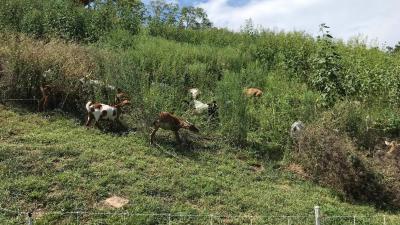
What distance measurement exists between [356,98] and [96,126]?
509 cm

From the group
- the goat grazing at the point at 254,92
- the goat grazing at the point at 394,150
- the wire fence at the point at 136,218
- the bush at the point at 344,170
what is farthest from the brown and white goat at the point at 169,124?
the goat grazing at the point at 394,150

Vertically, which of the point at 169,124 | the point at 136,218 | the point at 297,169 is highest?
the point at 169,124

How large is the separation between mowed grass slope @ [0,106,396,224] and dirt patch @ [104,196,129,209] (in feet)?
0.21

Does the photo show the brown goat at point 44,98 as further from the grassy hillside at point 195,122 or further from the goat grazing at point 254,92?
the goat grazing at point 254,92

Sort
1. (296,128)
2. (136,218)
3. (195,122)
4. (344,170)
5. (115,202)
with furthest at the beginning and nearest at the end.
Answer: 1. (195,122)
2. (296,128)
3. (344,170)
4. (115,202)
5. (136,218)

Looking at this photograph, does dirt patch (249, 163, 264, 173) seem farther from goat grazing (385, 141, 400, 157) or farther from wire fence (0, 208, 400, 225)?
goat grazing (385, 141, 400, 157)

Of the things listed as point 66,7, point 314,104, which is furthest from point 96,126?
point 66,7

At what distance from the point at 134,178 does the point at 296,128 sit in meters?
2.94

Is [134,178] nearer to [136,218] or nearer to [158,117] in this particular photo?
[136,218]

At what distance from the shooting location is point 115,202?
575 cm

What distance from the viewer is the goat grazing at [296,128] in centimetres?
779

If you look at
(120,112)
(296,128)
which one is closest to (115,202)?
(120,112)

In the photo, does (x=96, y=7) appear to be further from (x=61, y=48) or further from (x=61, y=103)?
(x=61, y=103)

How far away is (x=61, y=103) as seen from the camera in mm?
8531
